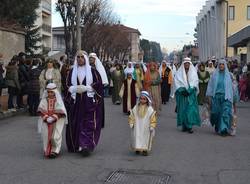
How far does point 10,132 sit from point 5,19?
1678 centimetres

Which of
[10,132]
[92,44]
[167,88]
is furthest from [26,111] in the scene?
[92,44]

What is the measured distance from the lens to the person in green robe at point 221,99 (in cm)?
1345

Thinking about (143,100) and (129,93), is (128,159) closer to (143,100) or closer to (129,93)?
(143,100)

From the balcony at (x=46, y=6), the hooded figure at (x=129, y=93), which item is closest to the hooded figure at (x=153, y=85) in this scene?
the hooded figure at (x=129, y=93)

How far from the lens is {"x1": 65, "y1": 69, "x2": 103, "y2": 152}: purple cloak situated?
404 inches

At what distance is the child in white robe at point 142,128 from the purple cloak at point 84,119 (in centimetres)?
Result: 64

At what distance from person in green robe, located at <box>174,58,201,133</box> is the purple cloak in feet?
12.8

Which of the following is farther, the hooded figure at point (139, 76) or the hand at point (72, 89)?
the hooded figure at point (139, 76)

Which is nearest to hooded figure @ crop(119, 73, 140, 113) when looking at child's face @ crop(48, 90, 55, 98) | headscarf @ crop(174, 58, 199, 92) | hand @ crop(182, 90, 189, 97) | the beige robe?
headscarf @ crop(174, 58, 199, 92)

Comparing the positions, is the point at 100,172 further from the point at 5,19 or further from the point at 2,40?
the point at 5,19

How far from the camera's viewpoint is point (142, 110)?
35.5 feet

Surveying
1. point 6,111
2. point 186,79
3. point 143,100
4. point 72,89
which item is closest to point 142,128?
point 143,100

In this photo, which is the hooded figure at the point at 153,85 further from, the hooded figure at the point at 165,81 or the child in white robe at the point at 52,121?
the child in white robe at the point at 52,121

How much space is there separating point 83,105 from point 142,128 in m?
1.13
